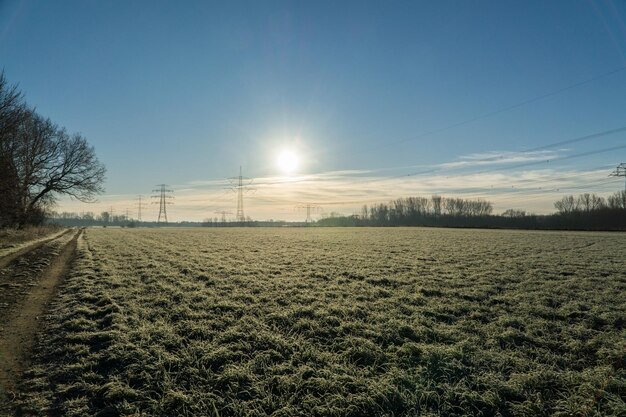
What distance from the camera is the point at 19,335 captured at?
290 inches

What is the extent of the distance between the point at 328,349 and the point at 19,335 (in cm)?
697

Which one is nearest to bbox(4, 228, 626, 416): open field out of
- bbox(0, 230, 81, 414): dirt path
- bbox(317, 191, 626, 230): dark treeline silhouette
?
bbox(0, 230, 81, 414): dirt path

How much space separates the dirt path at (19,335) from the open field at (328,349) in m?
0.23

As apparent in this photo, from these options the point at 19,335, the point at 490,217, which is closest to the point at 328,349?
the point at 19,335

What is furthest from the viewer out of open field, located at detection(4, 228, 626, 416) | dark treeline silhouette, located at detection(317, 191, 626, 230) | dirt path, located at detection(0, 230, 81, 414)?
dark treeline silhouette, located at detection(317, 191, 626, 230)

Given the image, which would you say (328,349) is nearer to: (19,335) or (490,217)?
(19,335)

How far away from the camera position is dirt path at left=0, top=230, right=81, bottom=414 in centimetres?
532

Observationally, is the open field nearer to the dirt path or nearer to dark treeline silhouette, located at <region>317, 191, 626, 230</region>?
the dirt path

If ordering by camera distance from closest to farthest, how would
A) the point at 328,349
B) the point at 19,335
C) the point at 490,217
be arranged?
the point at 328,349, the point at 19,335, the point at 490,217

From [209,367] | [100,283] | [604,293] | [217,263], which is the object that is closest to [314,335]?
[209,367]

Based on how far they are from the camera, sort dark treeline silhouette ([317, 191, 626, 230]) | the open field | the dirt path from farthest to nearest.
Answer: dark treeline silhouette ([317, 191, 626, 230]), the dirt path, the open field

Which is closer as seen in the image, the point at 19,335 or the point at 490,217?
the point at 19,335

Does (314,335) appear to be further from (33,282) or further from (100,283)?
(33,282)

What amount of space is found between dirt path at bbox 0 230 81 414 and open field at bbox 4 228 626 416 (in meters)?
0.23
